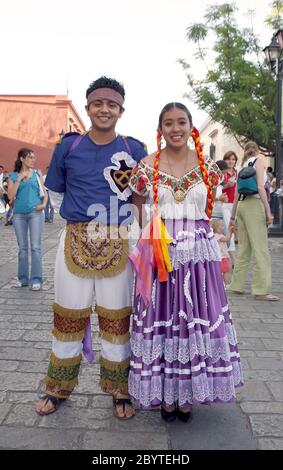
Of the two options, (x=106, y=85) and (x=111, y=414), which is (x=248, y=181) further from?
(x=111, y=414)

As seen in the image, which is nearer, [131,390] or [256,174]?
[131,390]

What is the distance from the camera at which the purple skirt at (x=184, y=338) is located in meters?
2.81

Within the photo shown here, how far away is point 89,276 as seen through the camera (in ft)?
9.82

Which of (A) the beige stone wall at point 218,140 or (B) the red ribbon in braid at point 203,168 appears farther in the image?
(A) the beige stone wall at point 218,140

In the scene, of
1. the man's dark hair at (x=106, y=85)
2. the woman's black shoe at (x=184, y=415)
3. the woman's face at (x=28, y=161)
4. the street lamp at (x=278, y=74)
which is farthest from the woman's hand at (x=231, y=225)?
the street lamp at (x=278, y=74)

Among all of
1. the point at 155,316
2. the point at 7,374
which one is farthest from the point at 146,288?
the point at 7,374

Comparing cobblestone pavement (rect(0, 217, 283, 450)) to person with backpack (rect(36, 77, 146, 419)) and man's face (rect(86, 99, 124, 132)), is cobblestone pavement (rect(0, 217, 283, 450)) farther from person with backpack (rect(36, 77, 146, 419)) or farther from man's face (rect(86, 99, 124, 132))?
man's face (rect(86, 99, 124, 132))

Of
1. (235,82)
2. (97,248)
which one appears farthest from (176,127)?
(235,82)

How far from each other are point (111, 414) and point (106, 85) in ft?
6.41

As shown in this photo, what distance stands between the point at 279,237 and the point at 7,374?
9.83m

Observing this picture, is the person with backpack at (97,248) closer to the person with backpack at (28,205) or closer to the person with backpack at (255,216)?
the person with backpack at (255,216)

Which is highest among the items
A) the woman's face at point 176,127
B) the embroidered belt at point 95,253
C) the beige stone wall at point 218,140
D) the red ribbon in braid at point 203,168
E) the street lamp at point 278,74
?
the beige stone wall at point 218,140

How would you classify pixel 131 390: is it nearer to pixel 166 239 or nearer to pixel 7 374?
pixel 166 239
